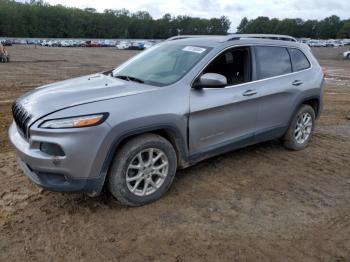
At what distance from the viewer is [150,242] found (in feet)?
11.1

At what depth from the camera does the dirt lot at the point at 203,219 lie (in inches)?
128

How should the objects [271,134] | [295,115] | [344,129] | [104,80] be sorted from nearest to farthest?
[104,80] → [271,134] → [295,115] → [344,129]

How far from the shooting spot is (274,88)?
5121 mm

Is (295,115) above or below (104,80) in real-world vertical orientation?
below

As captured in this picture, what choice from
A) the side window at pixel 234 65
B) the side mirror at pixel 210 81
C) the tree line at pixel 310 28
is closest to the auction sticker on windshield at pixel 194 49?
the side window at pixel 234 65

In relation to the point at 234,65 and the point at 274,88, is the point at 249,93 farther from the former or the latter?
the point at 274,88

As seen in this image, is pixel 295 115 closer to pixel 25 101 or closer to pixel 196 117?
pixel 196 117

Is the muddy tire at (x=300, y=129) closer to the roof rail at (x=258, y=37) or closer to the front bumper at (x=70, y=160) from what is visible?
the roof rail at (x=258, y=37)

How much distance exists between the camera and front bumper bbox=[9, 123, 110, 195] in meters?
3.38

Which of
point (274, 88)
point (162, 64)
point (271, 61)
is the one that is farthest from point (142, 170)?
point (271, 61)

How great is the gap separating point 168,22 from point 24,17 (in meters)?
51.5

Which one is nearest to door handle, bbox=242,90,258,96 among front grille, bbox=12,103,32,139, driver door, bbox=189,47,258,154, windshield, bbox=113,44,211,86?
driver door, bbox=189,47,258,154

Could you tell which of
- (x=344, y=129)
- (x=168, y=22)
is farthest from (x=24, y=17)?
(x=344, y=129)

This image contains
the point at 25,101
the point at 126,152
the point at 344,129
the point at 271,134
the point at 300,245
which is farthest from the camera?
the point at 344,129
